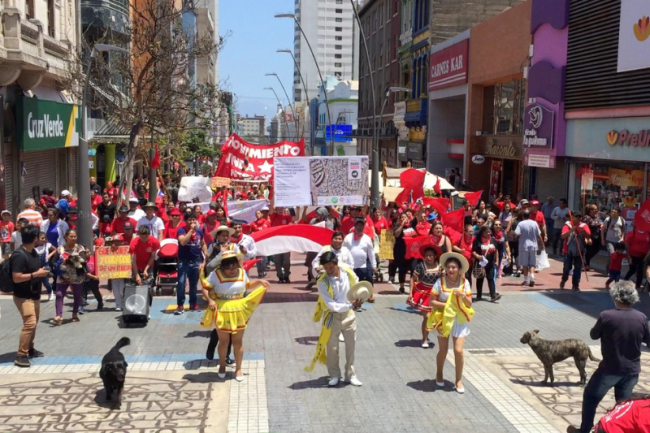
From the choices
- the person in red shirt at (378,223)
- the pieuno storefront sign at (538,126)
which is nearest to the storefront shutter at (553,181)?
the pieuno storefront sign at (538,126)

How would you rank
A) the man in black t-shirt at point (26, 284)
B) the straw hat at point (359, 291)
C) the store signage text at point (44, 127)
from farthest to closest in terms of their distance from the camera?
the store signage text at point (44, 127), the man in black t-shirt at point (26, 284), the straw hat at point (359, 291)

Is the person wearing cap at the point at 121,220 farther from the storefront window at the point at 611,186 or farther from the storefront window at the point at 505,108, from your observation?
the storefront window at the point at 505,108

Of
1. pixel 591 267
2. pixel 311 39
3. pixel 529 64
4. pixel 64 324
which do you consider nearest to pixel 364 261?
pixel 64 324

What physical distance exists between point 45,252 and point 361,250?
17.7ft

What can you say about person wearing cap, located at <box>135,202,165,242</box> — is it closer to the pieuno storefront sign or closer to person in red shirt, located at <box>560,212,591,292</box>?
person in red shirt, located at <box>560,212,591,292</box>

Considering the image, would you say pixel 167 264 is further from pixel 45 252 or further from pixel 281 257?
pixel 281 257

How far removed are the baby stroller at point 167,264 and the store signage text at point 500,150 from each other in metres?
18.2

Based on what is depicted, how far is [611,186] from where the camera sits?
21156 mm

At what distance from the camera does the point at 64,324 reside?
37.9 ft

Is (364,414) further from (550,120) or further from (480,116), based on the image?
(480,116)

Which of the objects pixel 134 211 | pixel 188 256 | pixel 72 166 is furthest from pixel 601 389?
pixel 72 166

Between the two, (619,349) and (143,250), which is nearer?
(619,349)

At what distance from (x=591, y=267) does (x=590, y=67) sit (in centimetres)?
699

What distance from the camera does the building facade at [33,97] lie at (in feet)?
60.8
